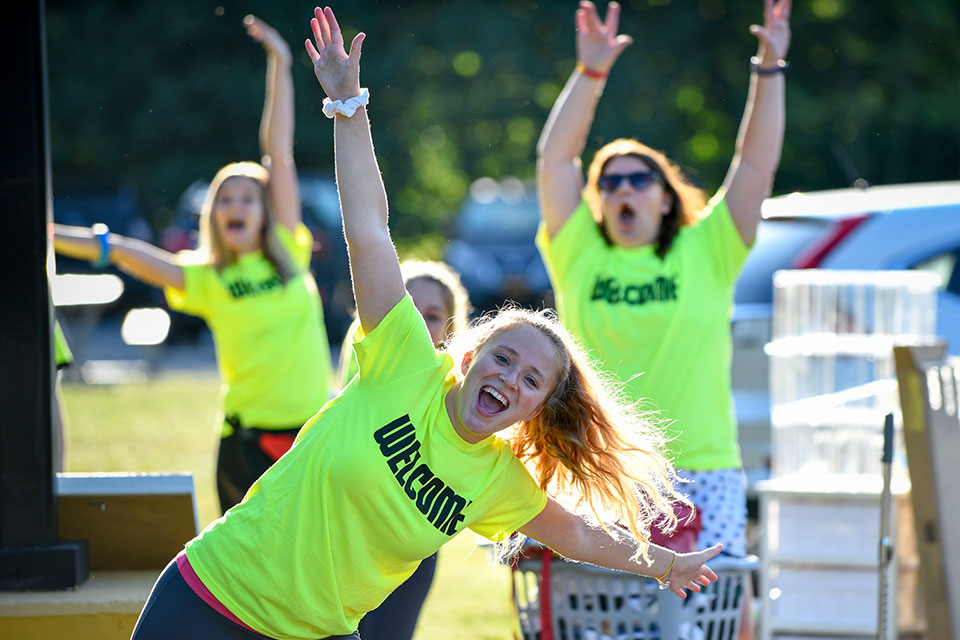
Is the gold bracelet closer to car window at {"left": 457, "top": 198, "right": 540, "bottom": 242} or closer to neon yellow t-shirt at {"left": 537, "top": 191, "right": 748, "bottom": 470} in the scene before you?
neon yellow t-shirt at {"left": 537, "top": 191, "right": 748, "bottom": 470}

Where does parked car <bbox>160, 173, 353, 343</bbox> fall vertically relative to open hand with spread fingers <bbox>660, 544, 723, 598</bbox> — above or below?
above

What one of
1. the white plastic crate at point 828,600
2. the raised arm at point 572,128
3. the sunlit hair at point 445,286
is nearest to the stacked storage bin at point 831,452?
the white plastic crate at point 828,600

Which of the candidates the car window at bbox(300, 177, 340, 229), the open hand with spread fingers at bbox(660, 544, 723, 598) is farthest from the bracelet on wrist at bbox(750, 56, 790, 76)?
the car window at bbox(300, 177, 340, 229)

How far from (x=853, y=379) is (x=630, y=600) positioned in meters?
2.09

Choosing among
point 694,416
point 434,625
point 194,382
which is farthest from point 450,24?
point 694,416

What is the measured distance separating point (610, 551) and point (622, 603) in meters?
0.70

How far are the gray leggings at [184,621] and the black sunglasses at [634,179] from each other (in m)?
2.08

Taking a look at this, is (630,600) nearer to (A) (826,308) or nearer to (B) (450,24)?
(A) (826,308)

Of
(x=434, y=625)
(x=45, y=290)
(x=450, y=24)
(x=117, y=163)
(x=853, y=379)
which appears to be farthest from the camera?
(x=117, y=163)

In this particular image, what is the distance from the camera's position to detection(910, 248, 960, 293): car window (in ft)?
18.8

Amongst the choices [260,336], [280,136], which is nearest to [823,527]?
[260,336]

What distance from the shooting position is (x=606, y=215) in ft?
14.0

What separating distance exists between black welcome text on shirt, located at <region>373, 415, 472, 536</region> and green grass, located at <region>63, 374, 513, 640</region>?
96 cm

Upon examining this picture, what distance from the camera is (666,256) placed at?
4195mm
